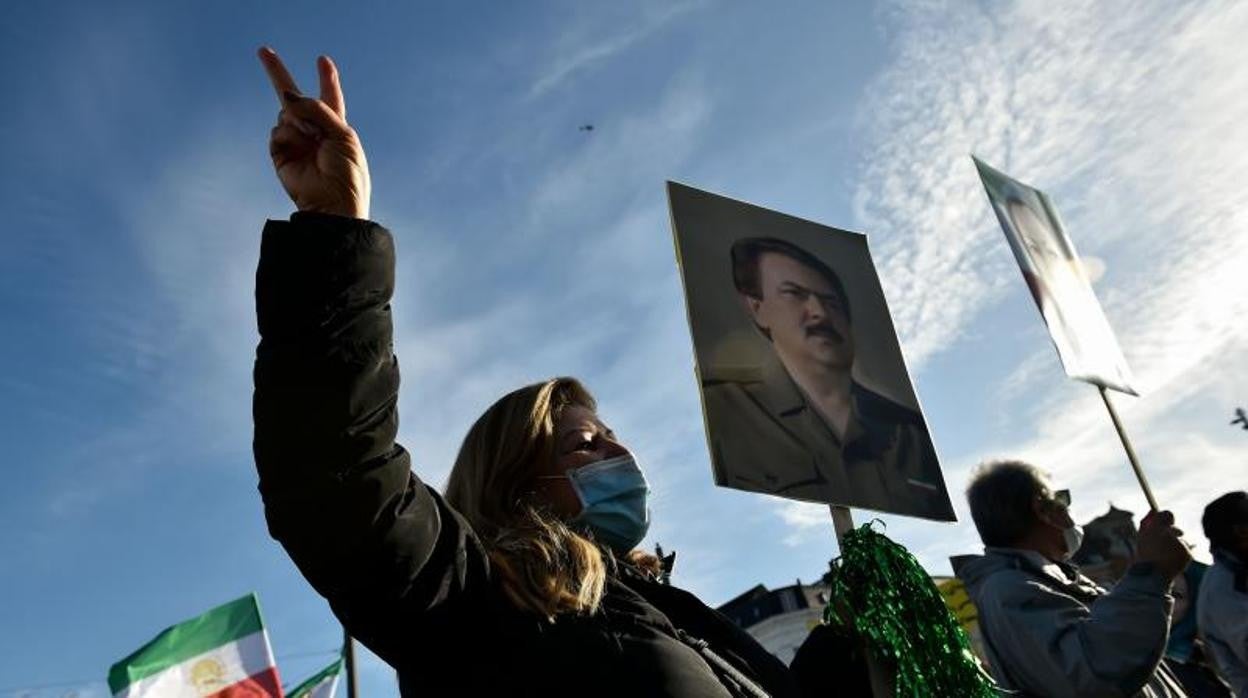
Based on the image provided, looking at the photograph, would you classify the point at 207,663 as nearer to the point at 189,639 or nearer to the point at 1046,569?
the point at 189,639

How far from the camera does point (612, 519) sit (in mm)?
2230

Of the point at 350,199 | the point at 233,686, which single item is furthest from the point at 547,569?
the point at 233,686

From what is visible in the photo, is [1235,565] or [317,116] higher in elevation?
[317,116]

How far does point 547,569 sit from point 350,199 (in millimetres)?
787

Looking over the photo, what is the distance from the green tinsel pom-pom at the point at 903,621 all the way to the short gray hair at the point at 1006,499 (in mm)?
1331

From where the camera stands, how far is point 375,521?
4.44ft

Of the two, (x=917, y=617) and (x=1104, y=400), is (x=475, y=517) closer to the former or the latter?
(x=917, y=617)

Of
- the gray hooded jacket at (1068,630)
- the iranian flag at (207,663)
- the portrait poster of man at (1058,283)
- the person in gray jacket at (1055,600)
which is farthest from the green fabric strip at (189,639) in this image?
the gray hooded jacket at (1068,630)

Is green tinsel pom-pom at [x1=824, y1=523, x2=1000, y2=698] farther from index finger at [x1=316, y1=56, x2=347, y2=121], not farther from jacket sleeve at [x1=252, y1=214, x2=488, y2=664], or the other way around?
index finger at [x1=316, y1=56, x2=347, y2=121]

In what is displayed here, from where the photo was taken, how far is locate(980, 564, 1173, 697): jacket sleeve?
2.96 metres

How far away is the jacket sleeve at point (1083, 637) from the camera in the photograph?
2961 mm

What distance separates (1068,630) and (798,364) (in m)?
1.52

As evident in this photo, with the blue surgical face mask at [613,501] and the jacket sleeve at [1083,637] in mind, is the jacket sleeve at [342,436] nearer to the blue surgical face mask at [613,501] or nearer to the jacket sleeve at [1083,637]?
the blue surgical face mask at [613,501]

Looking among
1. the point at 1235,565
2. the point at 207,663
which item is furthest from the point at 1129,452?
the point at 207,663
